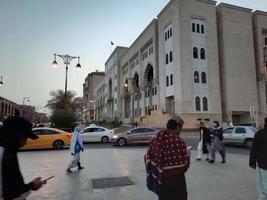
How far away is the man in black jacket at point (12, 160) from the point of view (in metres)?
2.52

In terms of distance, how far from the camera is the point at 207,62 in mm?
45750

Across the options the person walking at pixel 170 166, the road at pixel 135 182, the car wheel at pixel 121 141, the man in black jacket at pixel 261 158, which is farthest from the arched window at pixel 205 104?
the person walking at pixel 170 166

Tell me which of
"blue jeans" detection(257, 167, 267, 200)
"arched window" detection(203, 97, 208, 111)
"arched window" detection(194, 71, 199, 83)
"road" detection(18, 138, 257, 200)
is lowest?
"road" detection(18, 138, 257, 200)

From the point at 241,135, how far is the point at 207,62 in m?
27.9

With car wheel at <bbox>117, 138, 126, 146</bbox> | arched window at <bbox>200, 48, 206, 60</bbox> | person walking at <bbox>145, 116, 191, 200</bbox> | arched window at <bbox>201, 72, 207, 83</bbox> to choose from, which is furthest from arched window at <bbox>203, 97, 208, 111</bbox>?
person walking at <bbox>145, 116, 191, 200</bbox>

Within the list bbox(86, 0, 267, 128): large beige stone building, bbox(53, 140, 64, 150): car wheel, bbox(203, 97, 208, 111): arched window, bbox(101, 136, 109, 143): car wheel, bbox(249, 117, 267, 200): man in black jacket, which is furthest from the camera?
bbox(203, 97, 208, 111): arched window

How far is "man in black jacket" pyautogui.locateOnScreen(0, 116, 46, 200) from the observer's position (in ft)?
8.28

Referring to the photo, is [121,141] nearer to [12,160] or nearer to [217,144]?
[217,144]

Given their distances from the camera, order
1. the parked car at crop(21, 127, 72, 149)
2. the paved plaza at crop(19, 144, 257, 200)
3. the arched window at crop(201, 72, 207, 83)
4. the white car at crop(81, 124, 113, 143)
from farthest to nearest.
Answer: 1. the arched window at crop(201, 72, 207, 83)
2. the white car at crop(81, 124, 113, 143)
3. the parked car at crop(21, 127, 72, 149)
4. the paved plaza at crop(19, 144, 257, 200)

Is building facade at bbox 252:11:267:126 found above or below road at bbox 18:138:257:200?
above

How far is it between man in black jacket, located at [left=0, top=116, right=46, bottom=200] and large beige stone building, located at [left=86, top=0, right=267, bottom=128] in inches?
1572

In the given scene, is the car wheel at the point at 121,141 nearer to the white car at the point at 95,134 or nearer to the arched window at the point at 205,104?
the white car at the point at 95,134

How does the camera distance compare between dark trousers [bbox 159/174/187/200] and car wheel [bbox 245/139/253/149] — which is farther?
car wheel [bbox 245/139/253/149]

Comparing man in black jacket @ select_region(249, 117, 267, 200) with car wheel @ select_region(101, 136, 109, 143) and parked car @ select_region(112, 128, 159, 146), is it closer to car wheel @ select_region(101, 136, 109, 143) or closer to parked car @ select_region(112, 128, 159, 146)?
parked car @ select_region(112, 128, 159, 146)
